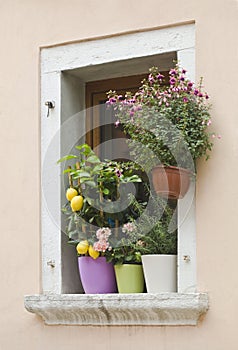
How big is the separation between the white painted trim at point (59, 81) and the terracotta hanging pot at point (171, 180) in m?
0.12

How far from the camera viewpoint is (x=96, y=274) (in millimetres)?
5844

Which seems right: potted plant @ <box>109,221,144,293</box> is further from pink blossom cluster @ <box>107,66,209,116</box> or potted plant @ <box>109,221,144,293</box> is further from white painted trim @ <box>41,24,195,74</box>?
white painted trim @ <box>41,24,195,74</box>

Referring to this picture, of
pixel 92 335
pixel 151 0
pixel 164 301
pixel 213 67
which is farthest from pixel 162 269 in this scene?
pixel 151 0

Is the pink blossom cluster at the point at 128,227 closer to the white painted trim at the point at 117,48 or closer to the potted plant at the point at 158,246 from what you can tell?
the potted plant at the point at 158,246

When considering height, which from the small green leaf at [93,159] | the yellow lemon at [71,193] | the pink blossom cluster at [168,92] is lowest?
the yellow lemon at [71,193]

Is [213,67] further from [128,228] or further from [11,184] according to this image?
[11,184]

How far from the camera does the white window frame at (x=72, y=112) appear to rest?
5648mm

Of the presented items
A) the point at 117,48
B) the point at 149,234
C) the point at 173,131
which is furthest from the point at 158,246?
the point at 117,48

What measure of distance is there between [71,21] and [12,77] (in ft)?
1.70

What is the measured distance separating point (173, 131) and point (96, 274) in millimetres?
958

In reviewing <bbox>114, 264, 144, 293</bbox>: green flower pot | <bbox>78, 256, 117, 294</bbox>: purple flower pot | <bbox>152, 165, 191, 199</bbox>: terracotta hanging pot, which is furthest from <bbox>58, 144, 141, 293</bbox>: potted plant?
<bbox>152, 165, 191, 199</bbox>: terracotta hanging pot

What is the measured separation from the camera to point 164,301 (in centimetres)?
550

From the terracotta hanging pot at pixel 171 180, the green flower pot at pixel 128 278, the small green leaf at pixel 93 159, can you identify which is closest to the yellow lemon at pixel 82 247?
the green flower pot at pixel 128 278

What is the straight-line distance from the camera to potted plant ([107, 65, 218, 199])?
551 cm
